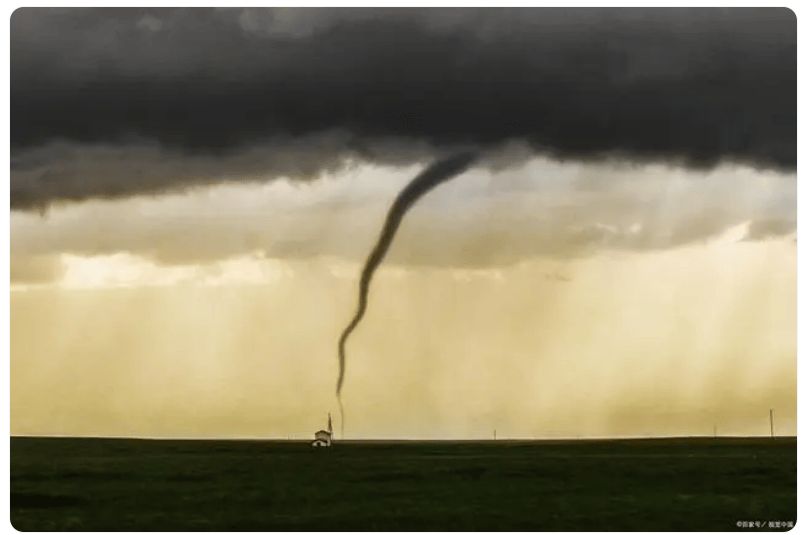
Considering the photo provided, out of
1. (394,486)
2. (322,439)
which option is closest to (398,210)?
(322,439)

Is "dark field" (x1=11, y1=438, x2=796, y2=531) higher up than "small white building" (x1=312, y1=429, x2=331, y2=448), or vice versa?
"small white building" (x1=312, y1=429, x2=331, y2=448)

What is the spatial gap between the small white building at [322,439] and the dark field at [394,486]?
3 cm

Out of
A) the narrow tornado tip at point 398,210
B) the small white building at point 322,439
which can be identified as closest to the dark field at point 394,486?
the small white building at point 322,439

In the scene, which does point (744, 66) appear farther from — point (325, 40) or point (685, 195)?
point (325, 40)

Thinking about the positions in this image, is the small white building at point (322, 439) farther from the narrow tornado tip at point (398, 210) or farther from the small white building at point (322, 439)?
the narrow tornado tip at point (398, 210)

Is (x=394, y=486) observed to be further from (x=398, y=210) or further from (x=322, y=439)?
(x=398, y=210)

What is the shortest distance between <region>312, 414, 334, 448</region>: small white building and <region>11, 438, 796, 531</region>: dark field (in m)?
0.03

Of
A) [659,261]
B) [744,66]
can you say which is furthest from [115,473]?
[744,66]

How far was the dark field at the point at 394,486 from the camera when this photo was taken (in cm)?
421

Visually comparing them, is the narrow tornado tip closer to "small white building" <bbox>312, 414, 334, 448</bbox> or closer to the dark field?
"small white building" <bbox>312, 414, 334, 448</bbox>

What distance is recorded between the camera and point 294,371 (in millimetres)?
4301

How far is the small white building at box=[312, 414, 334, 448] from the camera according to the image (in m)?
4.27

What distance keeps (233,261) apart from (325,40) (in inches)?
34.4

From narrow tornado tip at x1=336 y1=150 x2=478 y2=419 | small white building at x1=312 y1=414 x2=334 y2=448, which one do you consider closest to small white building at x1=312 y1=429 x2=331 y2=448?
small white building at x1=312 y1=414 x2=334 y2=448
